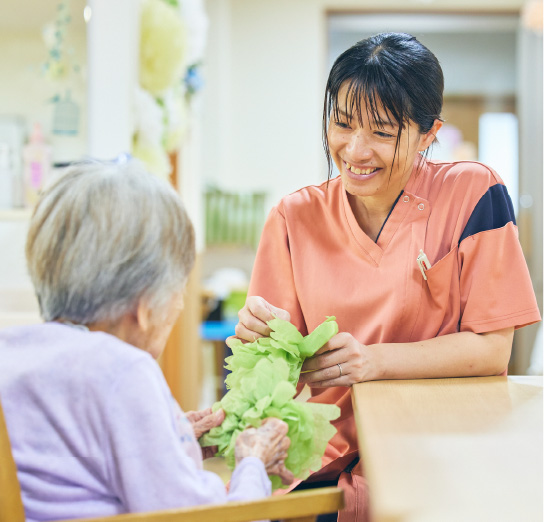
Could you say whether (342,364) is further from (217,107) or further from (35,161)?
(217,107)

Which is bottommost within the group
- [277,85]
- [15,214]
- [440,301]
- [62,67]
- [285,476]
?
[285,476]

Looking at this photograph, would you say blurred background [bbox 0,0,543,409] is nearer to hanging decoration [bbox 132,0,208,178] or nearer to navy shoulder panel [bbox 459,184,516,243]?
hanging decoration [bbox 132,0,208,178]

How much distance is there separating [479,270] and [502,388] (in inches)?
9.3

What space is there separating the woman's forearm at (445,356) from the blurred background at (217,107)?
832 millimetres

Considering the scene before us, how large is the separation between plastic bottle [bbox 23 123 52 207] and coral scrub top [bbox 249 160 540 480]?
1.34m

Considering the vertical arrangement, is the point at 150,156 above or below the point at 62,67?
below

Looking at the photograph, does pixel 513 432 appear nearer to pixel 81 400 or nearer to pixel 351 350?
pixel 351 350

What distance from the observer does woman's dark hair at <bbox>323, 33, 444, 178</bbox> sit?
1311mm

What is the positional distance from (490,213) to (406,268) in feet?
0.63

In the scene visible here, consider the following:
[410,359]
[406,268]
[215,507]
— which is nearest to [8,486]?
[215,507]

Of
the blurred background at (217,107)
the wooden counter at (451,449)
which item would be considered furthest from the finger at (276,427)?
the blurred background at (217,107)

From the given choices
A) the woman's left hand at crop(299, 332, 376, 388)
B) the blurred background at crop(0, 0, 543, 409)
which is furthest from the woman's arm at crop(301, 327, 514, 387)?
the blurred background at crop(0, 0, 543, 409)

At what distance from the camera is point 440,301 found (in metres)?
1.38

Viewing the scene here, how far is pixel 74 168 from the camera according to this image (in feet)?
3.30
